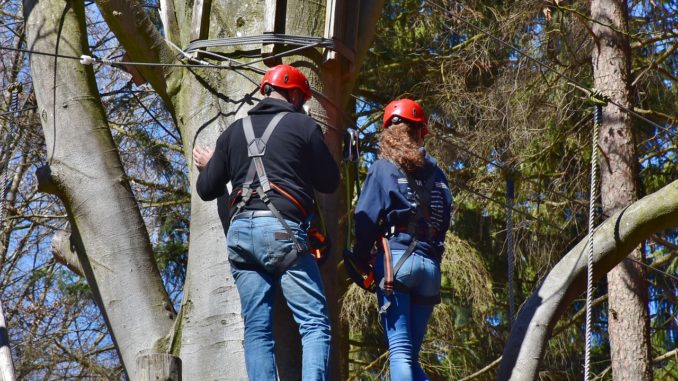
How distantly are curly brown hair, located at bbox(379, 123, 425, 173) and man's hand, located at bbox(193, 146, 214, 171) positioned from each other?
830 millimetres

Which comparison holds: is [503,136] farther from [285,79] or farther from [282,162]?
[282,162]

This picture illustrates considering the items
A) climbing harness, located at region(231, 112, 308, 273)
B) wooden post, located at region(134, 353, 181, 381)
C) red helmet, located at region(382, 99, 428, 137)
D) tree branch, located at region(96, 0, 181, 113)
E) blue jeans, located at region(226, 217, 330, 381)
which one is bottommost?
wooden post, located at region(134, 353, 181, 381)

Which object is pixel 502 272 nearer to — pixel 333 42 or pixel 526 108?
pixel 526 108

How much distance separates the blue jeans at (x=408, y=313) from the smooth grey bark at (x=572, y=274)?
0.55 m

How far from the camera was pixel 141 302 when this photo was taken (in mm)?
5133

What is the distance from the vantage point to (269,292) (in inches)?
173

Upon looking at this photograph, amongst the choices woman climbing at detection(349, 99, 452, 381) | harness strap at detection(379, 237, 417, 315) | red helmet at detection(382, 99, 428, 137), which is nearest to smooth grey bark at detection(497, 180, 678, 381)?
woman climbing at detection(349, 99, 452, 381)

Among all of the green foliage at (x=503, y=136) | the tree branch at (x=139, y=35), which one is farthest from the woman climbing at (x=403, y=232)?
the green foliage at (x=503, y=136)

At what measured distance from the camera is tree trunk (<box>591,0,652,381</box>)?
8.62 meters

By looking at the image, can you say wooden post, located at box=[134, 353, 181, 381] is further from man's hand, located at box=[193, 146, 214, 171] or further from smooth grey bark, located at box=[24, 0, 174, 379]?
man's hand, located at box=[193, 146, 214, 171]

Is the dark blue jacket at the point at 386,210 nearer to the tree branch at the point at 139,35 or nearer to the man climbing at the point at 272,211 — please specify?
the man climbing at the point at 272,211

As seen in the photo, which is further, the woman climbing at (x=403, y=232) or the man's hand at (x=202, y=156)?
the man's hand at (x=202, y=156)

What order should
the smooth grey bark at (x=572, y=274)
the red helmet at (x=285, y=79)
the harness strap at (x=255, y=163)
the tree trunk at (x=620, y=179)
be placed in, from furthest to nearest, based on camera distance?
the tree trunk at (x=620, y=179) < the smooth grey bark at (x=572, y=274) < the red helmet at (x=285, y=79) < the harness strap at (x=255, y=163)

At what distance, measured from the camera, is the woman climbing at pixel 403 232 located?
4.75 m
